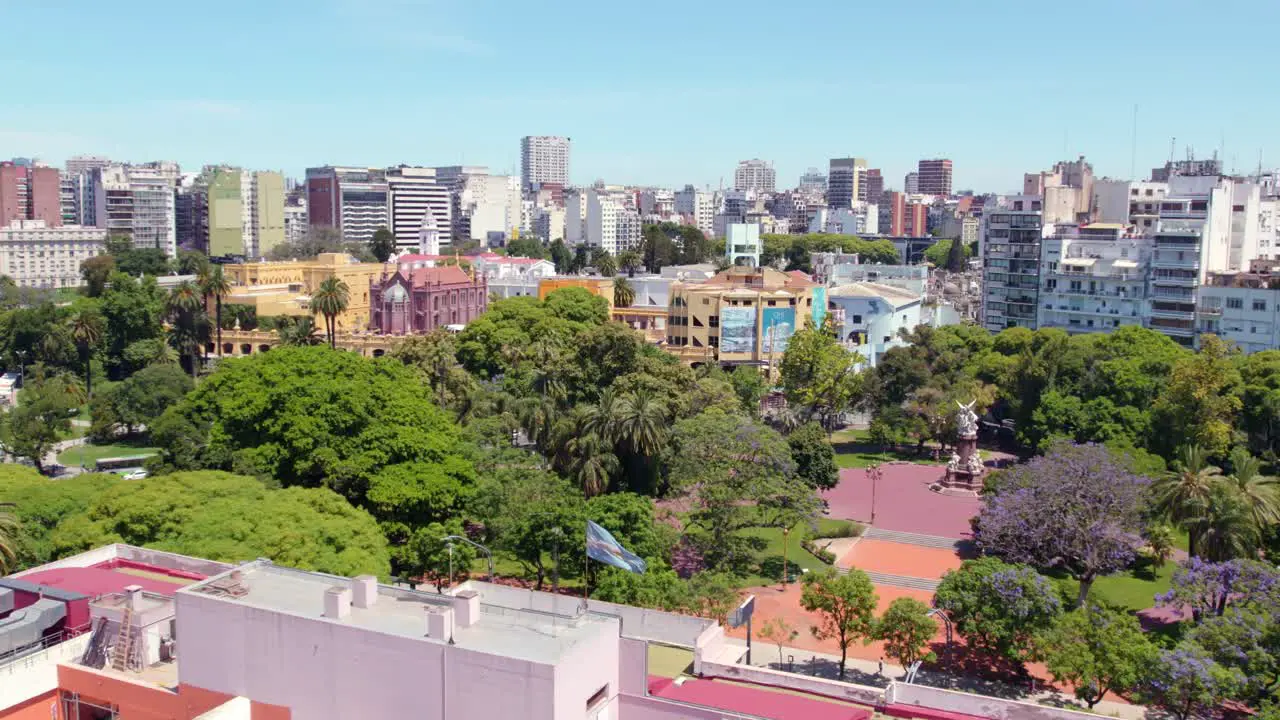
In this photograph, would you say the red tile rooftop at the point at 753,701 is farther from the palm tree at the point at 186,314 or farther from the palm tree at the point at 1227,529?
the palm tree at the point at 186,314

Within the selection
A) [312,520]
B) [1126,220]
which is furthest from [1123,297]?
[312,520]

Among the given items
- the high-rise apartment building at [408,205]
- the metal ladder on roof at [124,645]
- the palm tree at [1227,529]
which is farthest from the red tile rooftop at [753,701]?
the high-rise apartment building at [408,205]

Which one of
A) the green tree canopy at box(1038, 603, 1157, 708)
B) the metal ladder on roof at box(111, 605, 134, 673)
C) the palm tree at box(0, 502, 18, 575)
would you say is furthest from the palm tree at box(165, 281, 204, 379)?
the green tree canopy at box(1038, 603, 1157, 708)

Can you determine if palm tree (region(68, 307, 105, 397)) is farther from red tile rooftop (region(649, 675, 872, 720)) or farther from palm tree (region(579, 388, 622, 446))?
red tile rooftop (region(649, 675, 872, 720))

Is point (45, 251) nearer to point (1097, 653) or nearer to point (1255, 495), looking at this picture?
point (1255, 495)

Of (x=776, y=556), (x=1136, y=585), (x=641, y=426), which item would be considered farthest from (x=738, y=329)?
(x=1136, y=585)

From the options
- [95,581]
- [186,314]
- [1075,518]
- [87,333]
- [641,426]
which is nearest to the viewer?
[95,581]
